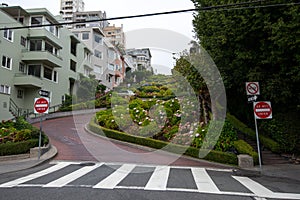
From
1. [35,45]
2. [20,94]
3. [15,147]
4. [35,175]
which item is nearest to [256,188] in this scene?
[35,175]

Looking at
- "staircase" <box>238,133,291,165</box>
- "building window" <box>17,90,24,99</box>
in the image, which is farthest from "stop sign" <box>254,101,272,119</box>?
"building window" <box>17,90,24,99</box>

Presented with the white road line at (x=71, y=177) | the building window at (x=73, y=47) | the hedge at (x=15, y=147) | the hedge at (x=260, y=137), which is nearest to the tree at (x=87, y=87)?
the building window at (x=73, y=47)

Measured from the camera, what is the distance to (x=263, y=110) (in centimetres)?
1002

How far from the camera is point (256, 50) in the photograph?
11.2 metres

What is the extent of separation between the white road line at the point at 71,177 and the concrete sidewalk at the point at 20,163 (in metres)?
2.29

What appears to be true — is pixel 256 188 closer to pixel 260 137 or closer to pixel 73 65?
pixel 260 137

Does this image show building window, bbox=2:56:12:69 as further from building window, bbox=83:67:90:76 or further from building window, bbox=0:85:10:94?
building window, bbox=83:67:90:76

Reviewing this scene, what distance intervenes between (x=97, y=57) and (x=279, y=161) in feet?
84.2

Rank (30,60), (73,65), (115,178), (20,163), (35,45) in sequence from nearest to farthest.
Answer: (115,178) → (20,163) → (30,60) → (35,45) → (73,65)

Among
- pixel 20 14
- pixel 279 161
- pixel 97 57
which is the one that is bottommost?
pixel 279 161

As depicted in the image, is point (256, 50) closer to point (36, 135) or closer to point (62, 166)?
point (62, 166)

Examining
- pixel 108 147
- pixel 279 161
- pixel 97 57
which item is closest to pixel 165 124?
pixel 108 147

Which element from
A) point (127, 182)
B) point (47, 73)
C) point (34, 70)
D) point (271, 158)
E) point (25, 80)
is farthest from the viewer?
point (47, 73)

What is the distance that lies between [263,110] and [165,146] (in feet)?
17.7
